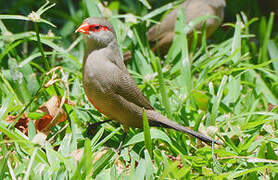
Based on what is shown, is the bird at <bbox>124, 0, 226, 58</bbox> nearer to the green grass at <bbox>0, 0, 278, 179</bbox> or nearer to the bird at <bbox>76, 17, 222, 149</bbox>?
the green grass at <bbox>0, 0, 278, 179</bbox>

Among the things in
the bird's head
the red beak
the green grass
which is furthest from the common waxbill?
the red beak

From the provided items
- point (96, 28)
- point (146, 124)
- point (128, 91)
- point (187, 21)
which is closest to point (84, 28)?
point (96, 28)

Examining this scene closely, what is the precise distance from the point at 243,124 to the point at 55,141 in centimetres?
159

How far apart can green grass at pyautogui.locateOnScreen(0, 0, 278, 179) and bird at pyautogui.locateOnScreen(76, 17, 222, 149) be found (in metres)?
0.14

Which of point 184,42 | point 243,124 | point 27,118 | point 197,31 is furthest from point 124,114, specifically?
point 197,31

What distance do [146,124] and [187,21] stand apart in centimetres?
256

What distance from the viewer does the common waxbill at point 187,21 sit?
485 cm

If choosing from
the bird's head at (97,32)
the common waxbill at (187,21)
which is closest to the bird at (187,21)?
the common waxbill at (187,21)

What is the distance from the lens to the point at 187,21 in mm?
5043

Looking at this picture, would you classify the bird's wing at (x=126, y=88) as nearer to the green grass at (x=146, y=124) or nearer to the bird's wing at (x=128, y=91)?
the bird's wing at (x=128, y=91)

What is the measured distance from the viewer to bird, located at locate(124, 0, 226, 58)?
4848 mm

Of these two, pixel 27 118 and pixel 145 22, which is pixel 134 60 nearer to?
pixel 145 22

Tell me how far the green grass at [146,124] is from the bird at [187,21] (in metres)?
0.27

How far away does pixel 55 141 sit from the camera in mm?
3172
